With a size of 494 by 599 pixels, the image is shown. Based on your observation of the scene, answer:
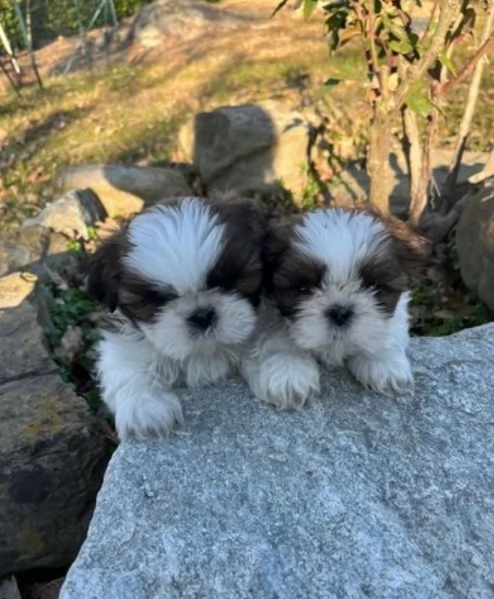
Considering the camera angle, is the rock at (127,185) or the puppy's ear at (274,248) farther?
the rock at (127,185)

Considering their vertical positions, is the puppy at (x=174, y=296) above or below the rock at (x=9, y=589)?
above

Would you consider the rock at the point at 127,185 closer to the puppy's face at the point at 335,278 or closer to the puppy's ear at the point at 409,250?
the puppy's ear at the point at 409,250

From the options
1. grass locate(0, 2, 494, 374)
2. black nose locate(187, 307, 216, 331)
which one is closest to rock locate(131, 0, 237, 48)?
grass locate(0, 2, 494, 374)

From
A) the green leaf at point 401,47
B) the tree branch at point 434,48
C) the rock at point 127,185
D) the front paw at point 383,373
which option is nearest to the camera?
the front paw at point 383,373

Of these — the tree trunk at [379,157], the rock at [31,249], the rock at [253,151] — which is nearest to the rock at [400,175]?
the rock at [253,151]

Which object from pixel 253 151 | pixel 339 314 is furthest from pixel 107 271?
pixel 253 151

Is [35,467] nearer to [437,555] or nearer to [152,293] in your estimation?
[152,293]

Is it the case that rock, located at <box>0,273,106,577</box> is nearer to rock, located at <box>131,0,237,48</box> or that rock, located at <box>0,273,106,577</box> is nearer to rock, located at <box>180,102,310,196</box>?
rock, located at <box>180,102,310,196</box>

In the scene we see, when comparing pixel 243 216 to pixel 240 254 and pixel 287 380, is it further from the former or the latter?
pixel 287 380
